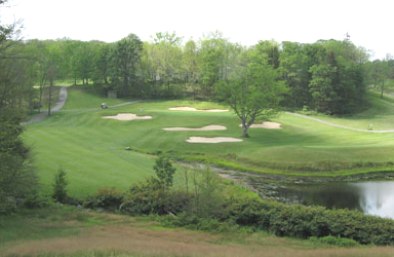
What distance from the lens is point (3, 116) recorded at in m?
21.4

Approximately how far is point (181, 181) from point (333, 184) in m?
14.0

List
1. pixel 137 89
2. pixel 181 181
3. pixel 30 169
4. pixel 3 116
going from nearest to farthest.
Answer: pixel 3 116 → pixel 30 169 → pixel 181 181 → pixel 137 89

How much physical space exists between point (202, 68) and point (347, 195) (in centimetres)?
7266

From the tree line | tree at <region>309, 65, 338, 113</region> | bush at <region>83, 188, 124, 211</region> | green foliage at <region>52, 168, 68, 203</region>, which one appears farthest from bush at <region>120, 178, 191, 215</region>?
tree at <region>309, 65, 338, 113</region>

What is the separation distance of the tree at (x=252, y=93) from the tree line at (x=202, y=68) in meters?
32.5

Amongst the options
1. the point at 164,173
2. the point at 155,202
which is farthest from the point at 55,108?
the point at 155,202

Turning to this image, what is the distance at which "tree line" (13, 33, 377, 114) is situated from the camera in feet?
306

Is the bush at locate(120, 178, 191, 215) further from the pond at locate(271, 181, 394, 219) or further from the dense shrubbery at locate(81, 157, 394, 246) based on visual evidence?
the pond at locate(271, 181, 394, 219)

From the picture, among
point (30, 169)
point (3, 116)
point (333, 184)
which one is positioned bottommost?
point (333, 184)

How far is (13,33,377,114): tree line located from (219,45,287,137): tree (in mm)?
32505

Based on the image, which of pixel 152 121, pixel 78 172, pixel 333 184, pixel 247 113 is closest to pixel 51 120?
A: pixel 152 121

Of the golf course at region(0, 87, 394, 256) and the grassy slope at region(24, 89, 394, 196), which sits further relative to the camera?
the grassy slope at region(24, 89, 394, 196)

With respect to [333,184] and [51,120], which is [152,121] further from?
[333,184]

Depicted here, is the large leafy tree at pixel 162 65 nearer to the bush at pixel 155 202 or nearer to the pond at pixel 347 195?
the pond at pixel 347 195
